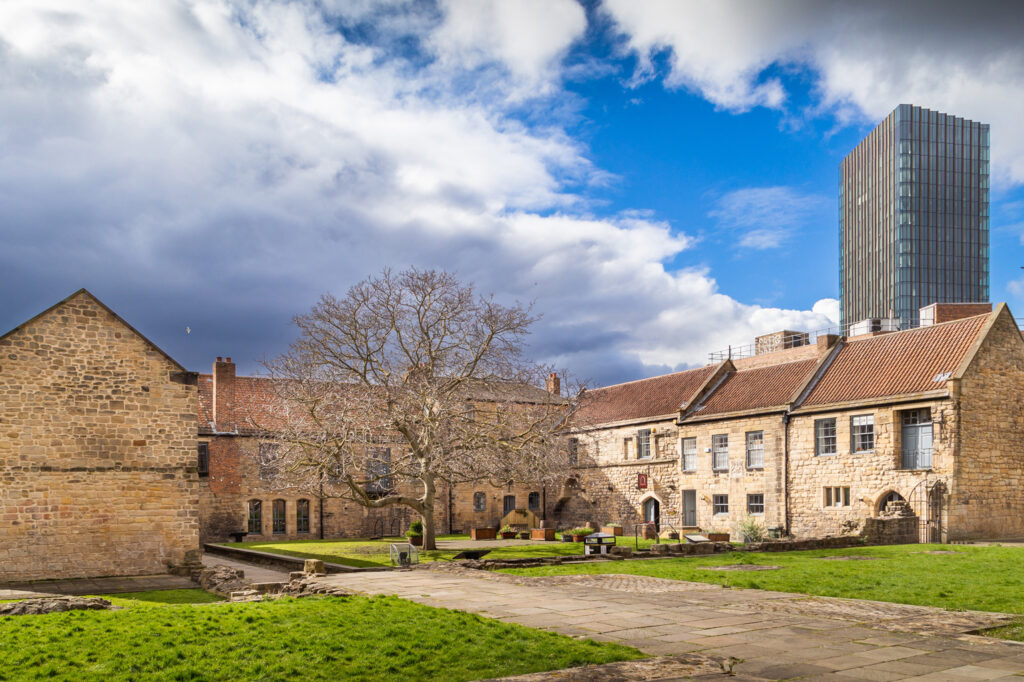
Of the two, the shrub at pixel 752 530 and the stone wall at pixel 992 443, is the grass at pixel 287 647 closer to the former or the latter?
the shrub at pixel 752 530

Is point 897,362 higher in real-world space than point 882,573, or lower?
higher

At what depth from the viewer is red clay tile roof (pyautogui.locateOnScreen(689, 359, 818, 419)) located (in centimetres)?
3756

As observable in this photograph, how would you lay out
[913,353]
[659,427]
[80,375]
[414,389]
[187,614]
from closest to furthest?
[187,614]
[80,375]
[414,389]
[913,353]
[659,427]

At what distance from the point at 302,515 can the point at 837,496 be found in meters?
27.2

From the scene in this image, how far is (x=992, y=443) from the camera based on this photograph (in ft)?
101

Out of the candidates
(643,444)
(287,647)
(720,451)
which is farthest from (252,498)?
(287,647)

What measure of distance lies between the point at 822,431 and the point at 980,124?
12062 cm

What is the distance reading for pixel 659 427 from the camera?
43.4 metres

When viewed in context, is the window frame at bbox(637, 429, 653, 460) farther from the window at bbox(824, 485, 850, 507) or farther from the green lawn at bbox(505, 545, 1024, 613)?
the green lawn at bbox(505, 545, 1024, 613)

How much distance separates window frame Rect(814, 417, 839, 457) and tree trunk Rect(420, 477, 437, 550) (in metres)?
16.5

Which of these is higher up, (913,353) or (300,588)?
(913,353)

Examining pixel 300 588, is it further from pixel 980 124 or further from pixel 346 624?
pixel 980 124

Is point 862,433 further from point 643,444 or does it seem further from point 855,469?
point 643,444

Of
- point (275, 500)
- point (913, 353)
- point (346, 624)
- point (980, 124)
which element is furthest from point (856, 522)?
point (980, 124)
